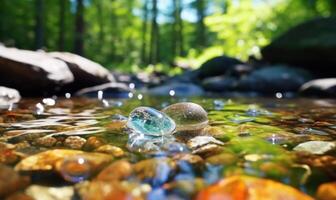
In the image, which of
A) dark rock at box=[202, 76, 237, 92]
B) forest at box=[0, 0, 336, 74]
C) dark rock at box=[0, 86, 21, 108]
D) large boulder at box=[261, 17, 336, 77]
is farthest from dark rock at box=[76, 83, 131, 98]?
forest at box=[0, 0, 336, 74]

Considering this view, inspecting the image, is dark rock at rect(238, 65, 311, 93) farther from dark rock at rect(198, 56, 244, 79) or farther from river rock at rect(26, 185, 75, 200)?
river rock at rect(26, 185, 75, 200)

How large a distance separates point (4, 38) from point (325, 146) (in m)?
22.4

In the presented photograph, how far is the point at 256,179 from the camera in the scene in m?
1.84

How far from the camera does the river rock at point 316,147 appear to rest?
8.04 ft

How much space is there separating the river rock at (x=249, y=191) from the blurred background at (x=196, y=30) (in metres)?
9.53

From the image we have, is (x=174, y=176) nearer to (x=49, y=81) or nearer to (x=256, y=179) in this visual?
(x=256, y=179)

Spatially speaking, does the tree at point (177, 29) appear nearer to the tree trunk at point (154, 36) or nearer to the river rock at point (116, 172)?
the tree trunk at point (154, 36)

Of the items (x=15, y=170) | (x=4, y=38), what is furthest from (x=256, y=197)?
(x=4, y=38)

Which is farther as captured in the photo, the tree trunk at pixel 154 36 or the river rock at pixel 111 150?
the tree trunk at pixel 154 36

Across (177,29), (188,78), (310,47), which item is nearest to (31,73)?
(188,78)

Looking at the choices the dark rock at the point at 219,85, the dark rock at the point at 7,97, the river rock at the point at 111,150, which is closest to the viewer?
the river rock at the point at 111,150

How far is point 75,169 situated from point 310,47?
10.5 meters

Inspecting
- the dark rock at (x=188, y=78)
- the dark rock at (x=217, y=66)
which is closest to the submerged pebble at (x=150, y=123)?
the dark rock at (x=188, y=78)

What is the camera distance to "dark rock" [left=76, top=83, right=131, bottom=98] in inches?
316
